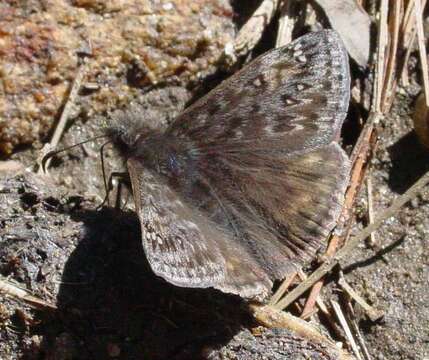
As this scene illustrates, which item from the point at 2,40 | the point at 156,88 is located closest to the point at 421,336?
the point at 156,88

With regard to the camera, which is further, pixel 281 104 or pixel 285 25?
pixel 285 25

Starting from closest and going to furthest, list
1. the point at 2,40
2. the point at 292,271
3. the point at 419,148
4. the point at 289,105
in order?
1. the point at 292,271
2. the point at 289,105
3. the point at 2,40
4. the point at 419,148

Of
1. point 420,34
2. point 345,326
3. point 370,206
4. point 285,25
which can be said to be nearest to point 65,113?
point 285,25

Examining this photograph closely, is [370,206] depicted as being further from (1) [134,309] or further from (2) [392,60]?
(1) [134,309]

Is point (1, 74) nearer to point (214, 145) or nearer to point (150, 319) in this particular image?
point (214, 145)

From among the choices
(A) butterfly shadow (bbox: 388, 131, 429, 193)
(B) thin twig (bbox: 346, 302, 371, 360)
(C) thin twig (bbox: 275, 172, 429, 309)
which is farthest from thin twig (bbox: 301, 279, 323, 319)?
(A) butterfly shadow (bbox: 388, 131, 429, 193)

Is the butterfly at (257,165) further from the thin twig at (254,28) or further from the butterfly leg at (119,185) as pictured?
the thin twig at (254,28)
